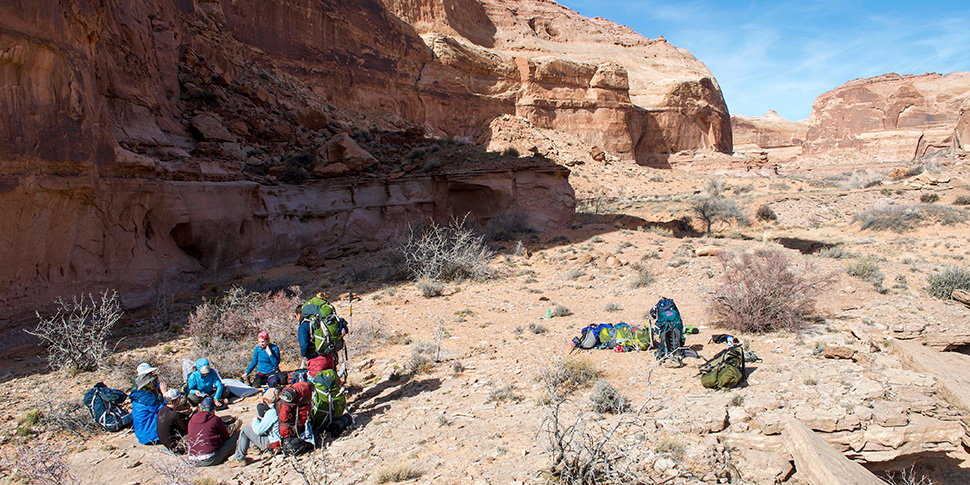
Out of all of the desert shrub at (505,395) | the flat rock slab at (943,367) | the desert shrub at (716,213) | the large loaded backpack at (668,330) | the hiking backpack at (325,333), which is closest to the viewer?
the flat rock slab at (943,367)

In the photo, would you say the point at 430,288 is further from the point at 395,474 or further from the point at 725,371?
the point at 395,474

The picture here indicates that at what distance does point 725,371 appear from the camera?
5.67m

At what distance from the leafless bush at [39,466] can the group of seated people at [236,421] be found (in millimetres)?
820

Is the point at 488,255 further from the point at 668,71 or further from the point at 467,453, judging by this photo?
the point at 668,71

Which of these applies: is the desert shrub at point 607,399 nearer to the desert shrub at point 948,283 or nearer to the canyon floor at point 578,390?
the canyon floor at point 578,390

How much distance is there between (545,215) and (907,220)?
46.5 feet

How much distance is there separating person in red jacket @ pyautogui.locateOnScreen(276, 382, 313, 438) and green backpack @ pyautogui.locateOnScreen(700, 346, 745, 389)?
452 cm

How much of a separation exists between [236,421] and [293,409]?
4.49ft

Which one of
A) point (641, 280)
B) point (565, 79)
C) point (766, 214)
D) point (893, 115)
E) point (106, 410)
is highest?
point (565, 79)

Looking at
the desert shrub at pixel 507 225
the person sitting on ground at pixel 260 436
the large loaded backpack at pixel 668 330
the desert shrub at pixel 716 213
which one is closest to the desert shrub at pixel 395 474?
the person sitting on ground at pixel 260 436

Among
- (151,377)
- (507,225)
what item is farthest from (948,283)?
(151,377)

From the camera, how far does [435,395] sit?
6.06 metres

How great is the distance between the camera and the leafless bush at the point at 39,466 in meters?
3.83

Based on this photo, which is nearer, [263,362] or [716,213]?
[263,362]
